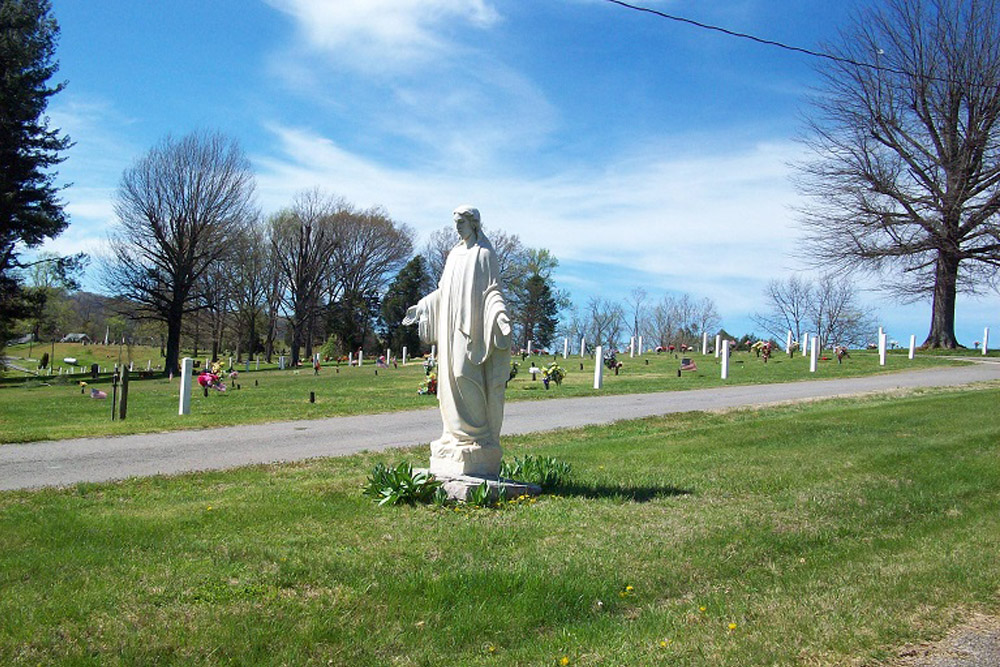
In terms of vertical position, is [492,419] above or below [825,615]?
above

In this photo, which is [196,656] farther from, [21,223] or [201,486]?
[21,223]

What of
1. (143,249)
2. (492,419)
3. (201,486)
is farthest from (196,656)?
(143,249)

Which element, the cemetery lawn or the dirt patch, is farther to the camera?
the cemetery lawn

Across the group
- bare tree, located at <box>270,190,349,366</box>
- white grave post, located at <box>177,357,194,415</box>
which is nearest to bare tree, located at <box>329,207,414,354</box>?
bare tree, located at <box>270,190,349,366</box>

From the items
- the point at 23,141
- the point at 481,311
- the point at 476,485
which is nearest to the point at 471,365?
the point at 481,311

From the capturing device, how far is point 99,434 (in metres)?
13.2

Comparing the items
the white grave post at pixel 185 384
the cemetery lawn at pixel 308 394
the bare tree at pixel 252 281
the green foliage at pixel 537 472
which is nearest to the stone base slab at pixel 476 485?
the green foliage at pixel 537 472

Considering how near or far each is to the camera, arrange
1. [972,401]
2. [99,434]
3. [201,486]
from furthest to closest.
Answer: [972,401], [99,434], [201,486]

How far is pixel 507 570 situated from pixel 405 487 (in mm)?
2132

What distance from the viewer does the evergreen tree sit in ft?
98.7

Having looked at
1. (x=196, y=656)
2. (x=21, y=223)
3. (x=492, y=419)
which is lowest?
(x=196, y=656)

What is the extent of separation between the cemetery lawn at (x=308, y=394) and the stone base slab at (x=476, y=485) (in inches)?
321

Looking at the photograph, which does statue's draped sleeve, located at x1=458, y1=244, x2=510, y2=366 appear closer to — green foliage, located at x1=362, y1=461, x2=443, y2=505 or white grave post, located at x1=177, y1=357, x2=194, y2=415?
green foliage, located at x1=362, y1=461, x2=443, y2=505

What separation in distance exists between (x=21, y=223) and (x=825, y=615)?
33065 millimetres
